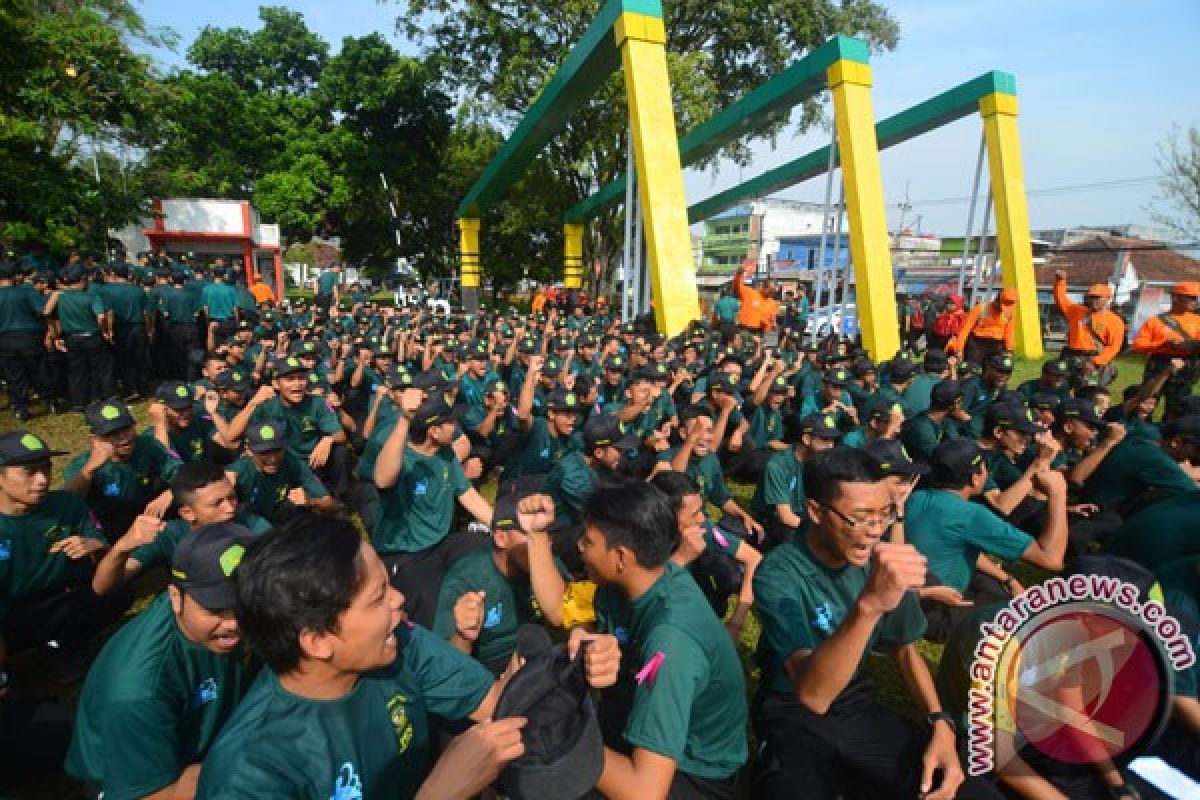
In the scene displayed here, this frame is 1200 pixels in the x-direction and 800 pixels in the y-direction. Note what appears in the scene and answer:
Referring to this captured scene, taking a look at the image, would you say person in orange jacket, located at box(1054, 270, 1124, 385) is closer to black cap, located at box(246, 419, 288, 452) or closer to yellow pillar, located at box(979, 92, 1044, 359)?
yellow pillar, located at box(979, 92, 1044, 359)

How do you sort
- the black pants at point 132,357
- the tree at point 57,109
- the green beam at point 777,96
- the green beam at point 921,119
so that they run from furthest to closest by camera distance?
the green beam at point 921,119, the green beam at point 777,96, the black pants at point 132,357, the tree at point 57,109

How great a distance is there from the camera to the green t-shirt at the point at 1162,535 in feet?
10.8

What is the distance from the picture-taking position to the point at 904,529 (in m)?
3.87

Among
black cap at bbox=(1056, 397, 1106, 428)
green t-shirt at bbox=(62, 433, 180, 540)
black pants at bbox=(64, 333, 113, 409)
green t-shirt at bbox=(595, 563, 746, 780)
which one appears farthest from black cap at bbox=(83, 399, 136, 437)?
black cap at bbox=(1056, 397, 1106, 428)

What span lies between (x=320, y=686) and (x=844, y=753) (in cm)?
211

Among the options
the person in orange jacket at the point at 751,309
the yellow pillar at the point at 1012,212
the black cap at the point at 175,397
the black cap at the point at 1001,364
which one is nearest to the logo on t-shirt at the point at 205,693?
the black cap at the point at 175,397

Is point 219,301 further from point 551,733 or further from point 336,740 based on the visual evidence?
point 551,733

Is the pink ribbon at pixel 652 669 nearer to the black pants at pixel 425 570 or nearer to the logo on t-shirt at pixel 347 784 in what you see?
the logo on t-shirt at pixel 347 784

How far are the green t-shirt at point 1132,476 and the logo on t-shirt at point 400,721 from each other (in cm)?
534

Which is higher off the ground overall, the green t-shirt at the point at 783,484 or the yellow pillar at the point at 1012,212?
the yellow pillar at the point at 1012,212

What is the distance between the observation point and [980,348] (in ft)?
33.1

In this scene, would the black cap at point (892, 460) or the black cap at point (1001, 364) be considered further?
the black cap at point (1001, 364)

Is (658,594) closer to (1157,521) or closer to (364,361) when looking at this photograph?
(1157,521)

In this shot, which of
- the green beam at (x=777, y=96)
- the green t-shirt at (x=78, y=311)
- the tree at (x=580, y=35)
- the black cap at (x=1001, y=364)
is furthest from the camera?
the tree at (x=580, y=35)
